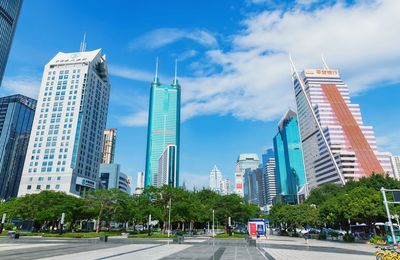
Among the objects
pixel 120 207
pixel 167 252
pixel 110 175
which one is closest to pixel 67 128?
pixel 110 175

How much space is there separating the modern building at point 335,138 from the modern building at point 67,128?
421 ft

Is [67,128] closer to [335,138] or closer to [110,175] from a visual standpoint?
[110,175]

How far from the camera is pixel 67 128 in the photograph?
396ft

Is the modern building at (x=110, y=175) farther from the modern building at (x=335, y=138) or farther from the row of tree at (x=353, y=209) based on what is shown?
the row of tree at (x=353, y=209)

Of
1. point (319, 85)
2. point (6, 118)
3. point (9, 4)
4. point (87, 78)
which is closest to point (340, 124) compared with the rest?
point (319, 85)

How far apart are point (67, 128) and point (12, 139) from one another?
9257cm

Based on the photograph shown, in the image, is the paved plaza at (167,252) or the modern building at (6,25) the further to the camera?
the modern building at (6,25)

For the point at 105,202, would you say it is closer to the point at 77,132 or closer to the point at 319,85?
the point at 77,132

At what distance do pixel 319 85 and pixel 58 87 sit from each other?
538 ft

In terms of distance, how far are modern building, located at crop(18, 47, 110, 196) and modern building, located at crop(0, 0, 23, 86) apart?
3155 cm

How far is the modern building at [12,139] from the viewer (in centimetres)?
17438

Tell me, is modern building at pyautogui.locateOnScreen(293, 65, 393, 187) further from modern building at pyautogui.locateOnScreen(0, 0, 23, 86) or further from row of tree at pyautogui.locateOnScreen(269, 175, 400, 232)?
modern building at pyautogui.locateOnScreen(0, 0, 23, 86)

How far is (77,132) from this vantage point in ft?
393

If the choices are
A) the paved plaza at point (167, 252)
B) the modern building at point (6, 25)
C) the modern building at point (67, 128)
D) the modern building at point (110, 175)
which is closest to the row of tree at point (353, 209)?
the paved plaza at point (167, 252)
